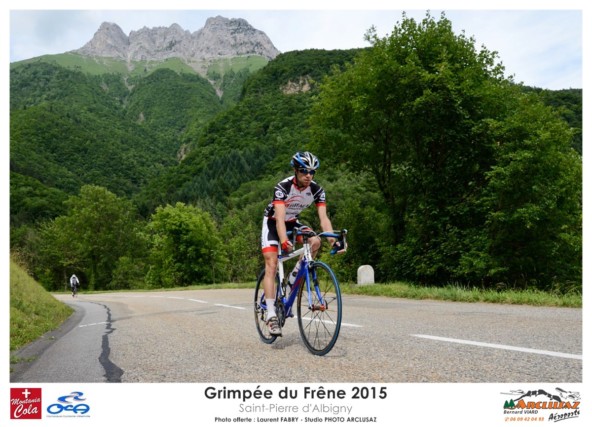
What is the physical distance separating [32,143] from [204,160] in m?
46.2

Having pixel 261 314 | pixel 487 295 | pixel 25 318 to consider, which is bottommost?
pixel 25 318

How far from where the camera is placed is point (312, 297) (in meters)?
4.45

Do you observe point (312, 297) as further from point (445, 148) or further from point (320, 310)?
point (445, 148)
